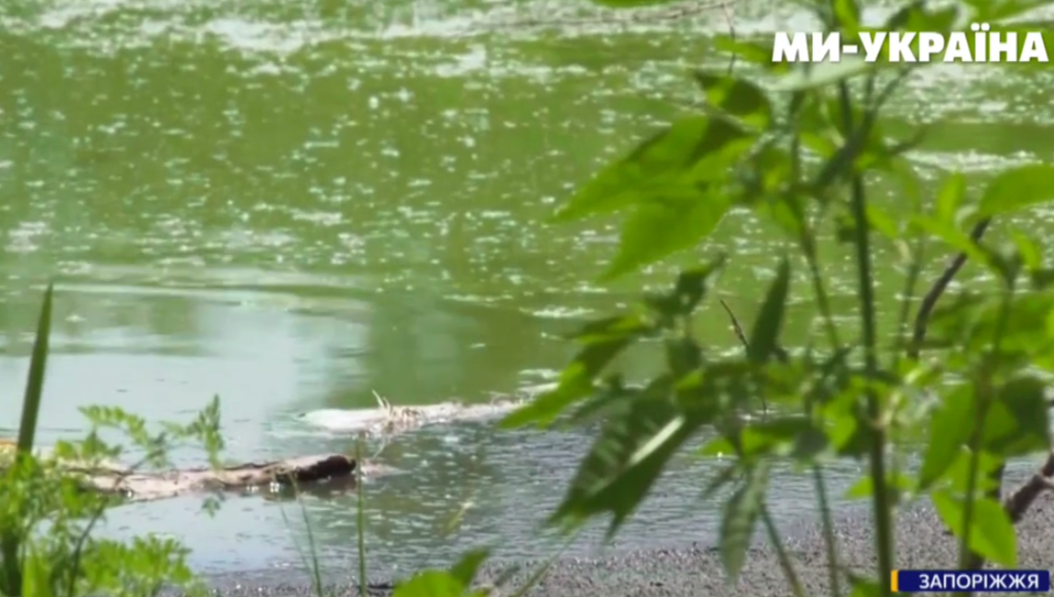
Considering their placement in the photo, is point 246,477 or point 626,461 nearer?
point 626,461

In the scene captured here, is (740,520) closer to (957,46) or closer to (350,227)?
(957,46)

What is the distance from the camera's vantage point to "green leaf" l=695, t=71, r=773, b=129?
72 centimetres

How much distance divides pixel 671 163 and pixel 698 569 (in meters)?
2.28

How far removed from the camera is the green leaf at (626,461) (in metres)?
0.64

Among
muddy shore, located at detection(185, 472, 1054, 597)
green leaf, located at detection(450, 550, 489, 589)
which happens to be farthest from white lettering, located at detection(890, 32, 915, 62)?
muddy shore, located at detection(185, 472, 1054, 597)

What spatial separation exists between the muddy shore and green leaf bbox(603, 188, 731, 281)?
1967 millimetres

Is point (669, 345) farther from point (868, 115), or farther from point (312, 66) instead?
point (312, 66)

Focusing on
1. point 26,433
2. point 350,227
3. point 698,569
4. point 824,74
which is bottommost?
point 698,569

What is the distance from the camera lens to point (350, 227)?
16.5 ft

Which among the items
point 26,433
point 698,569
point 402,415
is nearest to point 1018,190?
point 26,433

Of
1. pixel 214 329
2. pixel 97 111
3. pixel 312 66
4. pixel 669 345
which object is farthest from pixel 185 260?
pixel 669 345

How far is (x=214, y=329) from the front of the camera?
169 inches

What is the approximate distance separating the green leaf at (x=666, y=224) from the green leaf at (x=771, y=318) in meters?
0.06

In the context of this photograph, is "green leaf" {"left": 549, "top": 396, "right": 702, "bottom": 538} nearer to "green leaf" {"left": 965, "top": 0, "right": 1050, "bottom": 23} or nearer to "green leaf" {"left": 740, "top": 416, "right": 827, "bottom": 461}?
"green leaf" {"left": 740, "top": 416, "right": 827, "bottom": 461}
